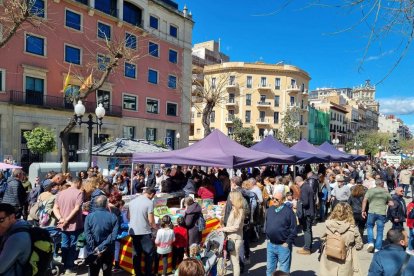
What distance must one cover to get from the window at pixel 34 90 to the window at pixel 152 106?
11.0 m

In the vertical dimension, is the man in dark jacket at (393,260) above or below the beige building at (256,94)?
below

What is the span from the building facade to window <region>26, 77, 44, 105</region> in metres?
0.07

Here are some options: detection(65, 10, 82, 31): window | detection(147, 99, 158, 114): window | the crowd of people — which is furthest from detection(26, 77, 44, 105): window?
the crowd of people

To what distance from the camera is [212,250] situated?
5145 mm

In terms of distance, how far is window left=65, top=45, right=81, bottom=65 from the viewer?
2727cm

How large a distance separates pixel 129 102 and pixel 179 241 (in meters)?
27.6

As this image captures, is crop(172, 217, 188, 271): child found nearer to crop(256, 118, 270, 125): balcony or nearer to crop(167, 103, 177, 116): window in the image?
crop(167, 103, 177, 116): window

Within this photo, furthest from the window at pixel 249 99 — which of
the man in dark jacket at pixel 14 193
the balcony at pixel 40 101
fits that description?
the man in dark jacket at pixel 14 193

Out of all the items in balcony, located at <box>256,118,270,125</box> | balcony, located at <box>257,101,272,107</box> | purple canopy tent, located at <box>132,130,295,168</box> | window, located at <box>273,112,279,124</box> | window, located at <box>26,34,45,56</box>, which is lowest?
purple canopy tent, located at <box>132,130,295,168</box>

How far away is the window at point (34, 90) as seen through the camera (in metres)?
24.5

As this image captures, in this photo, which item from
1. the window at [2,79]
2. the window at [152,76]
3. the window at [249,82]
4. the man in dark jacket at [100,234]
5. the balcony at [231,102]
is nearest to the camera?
the man in dark jacket at [100,234]

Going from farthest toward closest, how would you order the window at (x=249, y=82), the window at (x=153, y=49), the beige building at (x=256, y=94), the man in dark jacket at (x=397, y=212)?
the window at (x=249, y=82), the beige building at (x=256, y=94), the window at (x=153, y=49), the man in dark jacket at (x=397, y=212)

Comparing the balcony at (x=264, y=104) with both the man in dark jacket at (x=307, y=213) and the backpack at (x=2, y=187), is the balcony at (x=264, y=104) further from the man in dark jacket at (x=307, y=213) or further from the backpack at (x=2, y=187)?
the backpack at (x=2, y=187)

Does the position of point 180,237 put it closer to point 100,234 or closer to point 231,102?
point 100,234
